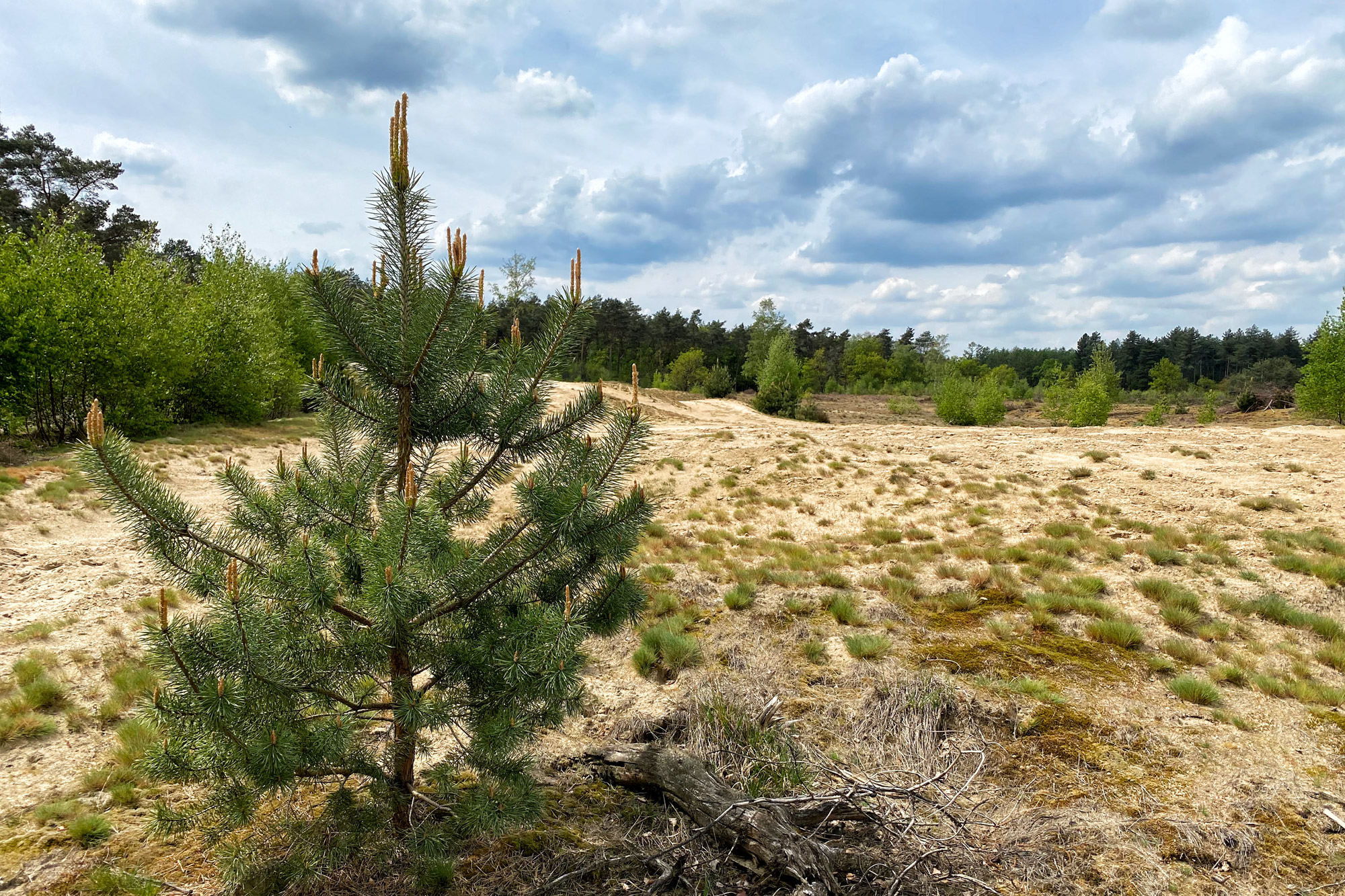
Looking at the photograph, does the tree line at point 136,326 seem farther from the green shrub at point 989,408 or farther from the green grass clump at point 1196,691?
the green grass clump at point 1196,691

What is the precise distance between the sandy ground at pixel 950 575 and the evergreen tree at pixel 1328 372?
11.5m

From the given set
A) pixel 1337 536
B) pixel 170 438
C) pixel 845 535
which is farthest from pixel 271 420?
pixel 1337 536

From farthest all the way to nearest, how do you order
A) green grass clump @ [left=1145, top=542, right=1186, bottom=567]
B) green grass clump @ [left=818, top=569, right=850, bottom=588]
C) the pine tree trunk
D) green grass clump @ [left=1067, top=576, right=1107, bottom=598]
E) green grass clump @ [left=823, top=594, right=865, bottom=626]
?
green grass clump @ [left=1145, top=542, right=1186, bottom=567] → green grass clump @ [left=818, top=569, right=850, bottom=588] → green grass clump @ [left=1067, top=576, right=1107, bottom=598] → green grass clump @ [left=823, top=594, right=865, bottom=626] → the pine tree trunk

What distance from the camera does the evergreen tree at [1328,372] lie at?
28.6m

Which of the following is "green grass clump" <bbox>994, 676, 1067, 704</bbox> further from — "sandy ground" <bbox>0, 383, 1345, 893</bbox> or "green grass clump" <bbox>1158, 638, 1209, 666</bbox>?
"green grass clump" <bbox>1158, 638, 1209, 666</bbox>

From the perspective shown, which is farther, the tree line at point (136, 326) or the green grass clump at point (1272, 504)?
the tree line at point (136, 326)

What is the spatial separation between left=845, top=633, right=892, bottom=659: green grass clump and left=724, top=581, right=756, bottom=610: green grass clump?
63.8 inches

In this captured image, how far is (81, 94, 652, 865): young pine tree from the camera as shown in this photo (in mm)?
2721

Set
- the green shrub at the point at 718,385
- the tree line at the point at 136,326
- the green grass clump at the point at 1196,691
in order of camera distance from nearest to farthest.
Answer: the green grass clump at the point at 1196,691
the tree line at the point at 136,326
the green shrub at the point at 718,385

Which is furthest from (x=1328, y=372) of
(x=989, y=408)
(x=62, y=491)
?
(x=62, y=491)

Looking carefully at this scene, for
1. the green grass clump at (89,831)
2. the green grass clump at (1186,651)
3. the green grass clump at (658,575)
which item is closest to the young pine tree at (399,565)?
the green grass clump at (89,831)

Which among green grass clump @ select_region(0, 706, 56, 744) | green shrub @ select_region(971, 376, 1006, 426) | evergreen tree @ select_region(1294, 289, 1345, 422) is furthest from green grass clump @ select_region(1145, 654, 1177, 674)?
green shrub @ select_region(971, 376, 1006, 426)

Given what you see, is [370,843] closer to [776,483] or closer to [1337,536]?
[776,483]

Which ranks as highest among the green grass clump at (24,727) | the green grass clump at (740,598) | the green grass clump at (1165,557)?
the green grass clump at (1165,557)
